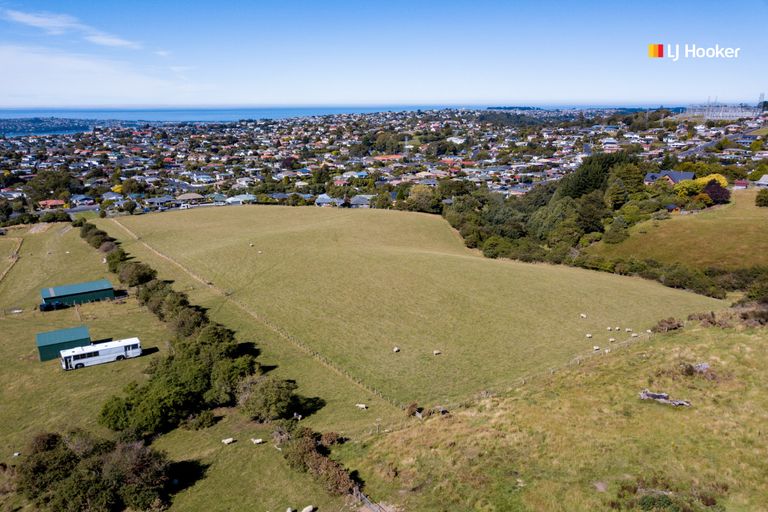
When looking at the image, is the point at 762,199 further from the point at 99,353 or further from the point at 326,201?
the point at 99,353

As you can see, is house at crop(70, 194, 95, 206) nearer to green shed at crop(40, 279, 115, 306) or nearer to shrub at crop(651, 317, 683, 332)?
green shed at crop(40, 279, 115, 306)

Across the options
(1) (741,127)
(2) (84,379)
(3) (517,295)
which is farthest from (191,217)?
(1) (741,127)

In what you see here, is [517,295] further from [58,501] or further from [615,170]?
[615,170]

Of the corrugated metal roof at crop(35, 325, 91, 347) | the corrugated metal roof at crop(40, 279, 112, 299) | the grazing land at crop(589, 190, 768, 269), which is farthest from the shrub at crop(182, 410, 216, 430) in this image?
the grazing land at crop(589, 190, 768, 269)

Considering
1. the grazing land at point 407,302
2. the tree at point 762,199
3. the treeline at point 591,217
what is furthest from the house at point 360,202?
the tree at point 762,199

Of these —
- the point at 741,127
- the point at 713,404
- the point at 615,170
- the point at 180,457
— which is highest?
the point at 741,127
